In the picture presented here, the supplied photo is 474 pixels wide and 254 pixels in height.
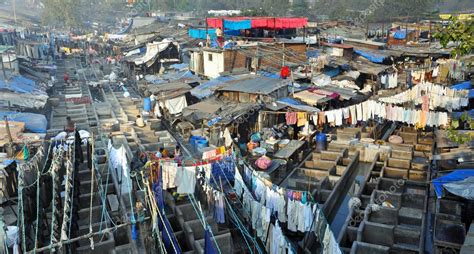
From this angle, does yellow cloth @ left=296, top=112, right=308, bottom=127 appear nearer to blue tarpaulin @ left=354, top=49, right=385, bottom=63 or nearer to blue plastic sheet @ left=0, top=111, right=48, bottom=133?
blue plastic sheet @ left=0, top=111, right=48, bottom=133

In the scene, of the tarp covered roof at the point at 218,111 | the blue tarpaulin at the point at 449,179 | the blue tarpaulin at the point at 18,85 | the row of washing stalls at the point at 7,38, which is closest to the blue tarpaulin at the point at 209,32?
the blue tarpaulin at the point at 18,85

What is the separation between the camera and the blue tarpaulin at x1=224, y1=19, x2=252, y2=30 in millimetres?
33219

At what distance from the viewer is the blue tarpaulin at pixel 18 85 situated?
23.5 m

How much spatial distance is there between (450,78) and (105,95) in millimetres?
26527

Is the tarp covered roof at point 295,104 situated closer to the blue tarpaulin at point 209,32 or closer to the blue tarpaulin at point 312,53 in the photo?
the blue tarpaulin at point 312,53

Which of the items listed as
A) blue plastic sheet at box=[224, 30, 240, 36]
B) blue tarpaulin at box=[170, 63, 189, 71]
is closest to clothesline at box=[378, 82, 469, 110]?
blue plastic sheet at box=[224, 30, 240, 36]

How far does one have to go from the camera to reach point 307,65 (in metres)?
29.0

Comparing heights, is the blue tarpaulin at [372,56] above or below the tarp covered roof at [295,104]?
above

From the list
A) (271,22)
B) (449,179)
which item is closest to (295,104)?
(449,179)

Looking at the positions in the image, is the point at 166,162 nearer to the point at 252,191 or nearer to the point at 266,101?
the point at 252,191

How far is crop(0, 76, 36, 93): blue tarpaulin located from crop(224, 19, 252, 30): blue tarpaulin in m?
15.2

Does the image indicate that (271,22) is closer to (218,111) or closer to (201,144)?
(218,111)

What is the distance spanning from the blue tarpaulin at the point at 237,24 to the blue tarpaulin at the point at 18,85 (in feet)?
49.7

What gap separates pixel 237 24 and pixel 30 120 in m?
18.7
